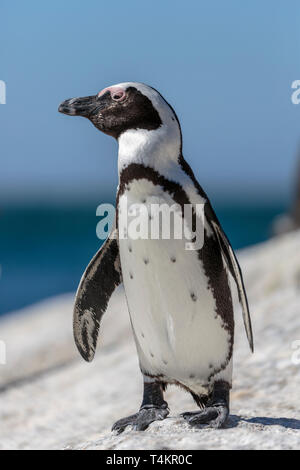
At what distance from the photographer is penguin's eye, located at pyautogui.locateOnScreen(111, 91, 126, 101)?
2500mm

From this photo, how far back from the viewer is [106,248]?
276cm

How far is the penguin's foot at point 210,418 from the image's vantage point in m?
2.41

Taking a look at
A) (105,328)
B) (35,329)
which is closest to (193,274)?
(105,328)

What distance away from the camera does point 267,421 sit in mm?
2625

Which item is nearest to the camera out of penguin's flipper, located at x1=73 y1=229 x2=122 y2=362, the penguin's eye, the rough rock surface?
the rough rock surface

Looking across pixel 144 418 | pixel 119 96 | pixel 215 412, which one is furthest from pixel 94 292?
pixel 119 96

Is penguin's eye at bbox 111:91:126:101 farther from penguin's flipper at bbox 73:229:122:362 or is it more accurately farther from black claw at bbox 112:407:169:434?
black claw at bbox 112:407:169:434

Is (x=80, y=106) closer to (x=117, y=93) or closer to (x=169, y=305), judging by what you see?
(x=117, y=93)

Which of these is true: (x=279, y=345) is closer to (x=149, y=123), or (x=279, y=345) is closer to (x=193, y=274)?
(x=193, y=274)

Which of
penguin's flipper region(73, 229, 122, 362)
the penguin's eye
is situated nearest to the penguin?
the penguin's eye

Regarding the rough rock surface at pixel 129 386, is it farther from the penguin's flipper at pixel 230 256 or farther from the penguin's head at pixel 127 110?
the penguin's head at pixel 127 110

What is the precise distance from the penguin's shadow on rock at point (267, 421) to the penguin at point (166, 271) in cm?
7

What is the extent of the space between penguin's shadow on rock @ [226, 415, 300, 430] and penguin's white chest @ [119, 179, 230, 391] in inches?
7.6

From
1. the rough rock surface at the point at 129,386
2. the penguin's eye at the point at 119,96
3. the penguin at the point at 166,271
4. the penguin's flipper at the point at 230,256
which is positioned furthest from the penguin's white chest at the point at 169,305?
the penguin's eye at the point at 119,96
